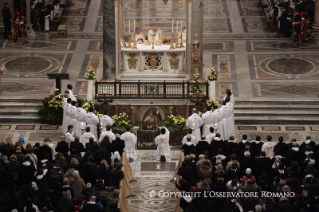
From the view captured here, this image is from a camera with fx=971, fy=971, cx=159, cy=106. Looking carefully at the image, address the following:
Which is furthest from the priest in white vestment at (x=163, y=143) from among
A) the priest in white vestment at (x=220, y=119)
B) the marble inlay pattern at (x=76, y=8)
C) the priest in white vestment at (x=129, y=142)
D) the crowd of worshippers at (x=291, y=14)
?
the marble inlay pattern at (x=76, y=8)

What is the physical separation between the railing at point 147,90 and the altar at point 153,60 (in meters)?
1.09

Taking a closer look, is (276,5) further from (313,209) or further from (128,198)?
(313,209)

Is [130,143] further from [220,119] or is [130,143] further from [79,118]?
[220,119]

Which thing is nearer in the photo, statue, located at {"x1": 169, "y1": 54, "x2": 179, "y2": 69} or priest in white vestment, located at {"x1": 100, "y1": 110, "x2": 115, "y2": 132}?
priest in white vestment, located at {"x1": 100, "y1": 110, "x2": 115, "y2": 132}

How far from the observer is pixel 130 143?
26.6m

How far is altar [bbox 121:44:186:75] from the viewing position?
3056 cm

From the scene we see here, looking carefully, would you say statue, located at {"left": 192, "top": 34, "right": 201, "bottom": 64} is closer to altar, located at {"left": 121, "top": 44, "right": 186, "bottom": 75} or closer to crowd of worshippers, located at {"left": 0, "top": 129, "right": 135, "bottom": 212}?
altar, located at {"left": 121, "top": 44, "right": 186, "bottom": 75}

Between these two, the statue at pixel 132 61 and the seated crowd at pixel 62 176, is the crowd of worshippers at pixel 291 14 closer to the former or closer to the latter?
the statue at pixel 132 61

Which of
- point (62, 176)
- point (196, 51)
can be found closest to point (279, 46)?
point (196, 51)

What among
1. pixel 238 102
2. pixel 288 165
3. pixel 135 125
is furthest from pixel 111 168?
pixel 238 102

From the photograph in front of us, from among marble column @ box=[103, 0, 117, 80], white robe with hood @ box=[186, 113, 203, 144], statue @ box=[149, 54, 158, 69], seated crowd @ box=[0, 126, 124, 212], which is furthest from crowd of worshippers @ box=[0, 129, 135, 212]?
statue @ box=[149, 54, 158, 69]

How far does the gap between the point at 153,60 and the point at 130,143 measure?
15.7ft

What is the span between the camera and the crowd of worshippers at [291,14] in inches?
1481

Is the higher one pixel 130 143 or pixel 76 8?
pixel 130 143
